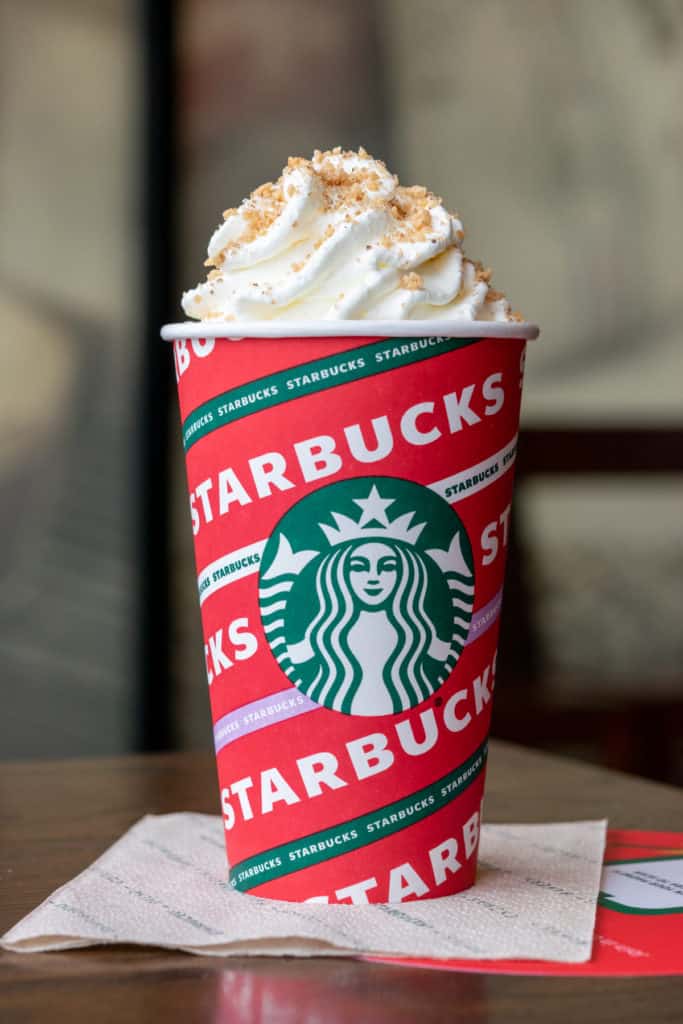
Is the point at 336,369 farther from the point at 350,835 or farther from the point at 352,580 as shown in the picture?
the point at 350,835

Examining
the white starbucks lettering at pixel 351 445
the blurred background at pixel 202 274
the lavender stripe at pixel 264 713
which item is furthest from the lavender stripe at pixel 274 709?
the blurred background at pixel 202 274

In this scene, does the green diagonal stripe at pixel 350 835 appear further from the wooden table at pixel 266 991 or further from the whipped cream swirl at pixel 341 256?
the whipped cream swirl at pixel 341 256

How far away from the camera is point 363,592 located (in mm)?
827

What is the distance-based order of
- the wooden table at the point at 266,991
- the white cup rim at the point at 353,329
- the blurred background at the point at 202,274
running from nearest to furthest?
the wooden table at the point at 266,991
the white cup rim at the point at 353,329
the blurred background at the point at 202,274

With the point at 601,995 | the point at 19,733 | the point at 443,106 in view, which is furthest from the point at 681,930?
the point at 443,106

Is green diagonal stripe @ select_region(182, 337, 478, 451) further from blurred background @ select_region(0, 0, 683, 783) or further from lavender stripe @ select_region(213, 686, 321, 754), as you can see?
blurred background @ select_region(0, 0, 683, 783)

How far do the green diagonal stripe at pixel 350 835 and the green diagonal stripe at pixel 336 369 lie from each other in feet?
0.86

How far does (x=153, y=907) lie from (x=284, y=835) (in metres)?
0.10

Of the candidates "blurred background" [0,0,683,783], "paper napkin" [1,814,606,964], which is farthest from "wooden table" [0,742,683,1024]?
"blurred background" [0,0,683,783]

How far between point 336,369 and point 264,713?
224mm

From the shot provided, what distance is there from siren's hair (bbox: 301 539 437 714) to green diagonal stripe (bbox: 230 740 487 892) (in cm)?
6

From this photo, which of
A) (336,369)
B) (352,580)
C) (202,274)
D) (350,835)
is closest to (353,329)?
(336,369)

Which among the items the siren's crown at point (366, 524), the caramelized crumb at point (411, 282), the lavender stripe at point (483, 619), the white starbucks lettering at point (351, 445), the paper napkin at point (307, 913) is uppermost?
the caramelized crumb at point (411, 282)

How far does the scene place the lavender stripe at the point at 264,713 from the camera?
84 centimetres
